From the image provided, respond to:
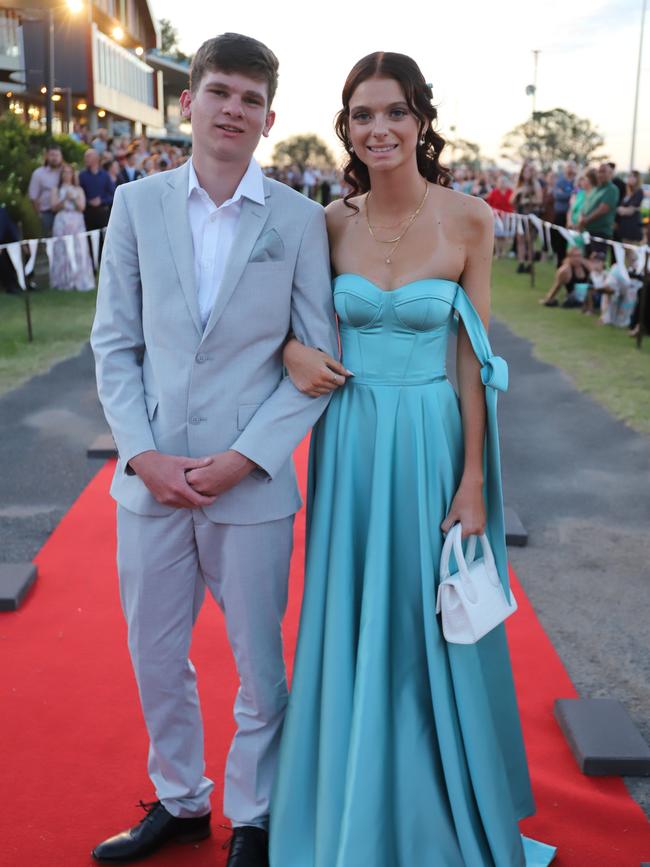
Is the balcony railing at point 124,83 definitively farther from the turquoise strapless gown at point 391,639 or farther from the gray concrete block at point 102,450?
the turquoise strapless gown at point 391,639

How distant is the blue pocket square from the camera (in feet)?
7.44

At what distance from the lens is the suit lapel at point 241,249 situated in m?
2.24

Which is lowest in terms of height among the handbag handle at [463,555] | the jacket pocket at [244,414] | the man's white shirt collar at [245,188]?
the handbag handle at [463,555]

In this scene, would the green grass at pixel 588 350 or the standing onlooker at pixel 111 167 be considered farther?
the standing onlooker at pixel 111 167

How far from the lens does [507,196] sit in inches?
824

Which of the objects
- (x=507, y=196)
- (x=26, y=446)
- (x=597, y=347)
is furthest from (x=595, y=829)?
(x=507, y=196)

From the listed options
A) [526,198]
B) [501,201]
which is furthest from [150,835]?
[501,201]

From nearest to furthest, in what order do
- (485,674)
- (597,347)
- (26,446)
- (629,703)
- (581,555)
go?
1. (485,674)
2. (629,703)
3. (581,555)
4. (26,446)
5. (597,347)

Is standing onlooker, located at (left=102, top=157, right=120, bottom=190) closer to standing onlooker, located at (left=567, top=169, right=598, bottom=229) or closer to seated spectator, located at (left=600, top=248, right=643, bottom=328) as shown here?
standing onlooker, located at (left=567, top=169, right=598, bottom=229)

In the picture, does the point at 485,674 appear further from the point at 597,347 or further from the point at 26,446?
the point at 597,347

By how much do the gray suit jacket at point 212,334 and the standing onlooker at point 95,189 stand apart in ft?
44.8

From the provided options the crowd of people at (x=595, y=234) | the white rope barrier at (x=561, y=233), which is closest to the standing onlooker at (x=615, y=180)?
the crowd of people at (x=595, y=234)

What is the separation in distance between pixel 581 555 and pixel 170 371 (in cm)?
317

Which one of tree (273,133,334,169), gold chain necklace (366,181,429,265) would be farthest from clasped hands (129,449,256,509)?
tree (273,133,334,169)
